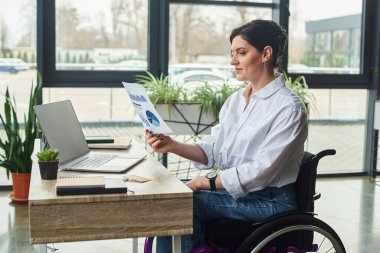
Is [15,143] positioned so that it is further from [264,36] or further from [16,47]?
[264,36]

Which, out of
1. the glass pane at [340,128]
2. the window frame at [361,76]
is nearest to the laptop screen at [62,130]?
the window frame at [361,76]

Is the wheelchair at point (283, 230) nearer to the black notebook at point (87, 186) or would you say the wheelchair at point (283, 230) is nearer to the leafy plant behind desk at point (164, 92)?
the black notebook at point (87, 186)

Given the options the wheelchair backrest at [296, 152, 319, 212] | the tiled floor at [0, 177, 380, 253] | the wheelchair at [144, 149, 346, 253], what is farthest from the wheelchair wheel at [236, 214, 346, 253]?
the tiled floor at [0, 177, 380, 253]

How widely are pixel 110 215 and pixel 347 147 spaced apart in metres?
4.54

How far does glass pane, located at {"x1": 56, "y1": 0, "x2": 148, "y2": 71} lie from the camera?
16.3ft

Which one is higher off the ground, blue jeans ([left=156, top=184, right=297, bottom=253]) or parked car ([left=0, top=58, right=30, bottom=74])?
parked car ([left=0, top=58, right=30, bottom=74])

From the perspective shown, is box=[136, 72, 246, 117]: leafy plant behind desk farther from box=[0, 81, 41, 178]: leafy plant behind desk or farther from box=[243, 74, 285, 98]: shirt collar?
box=[243, 74, 285, 98]: shirt collar

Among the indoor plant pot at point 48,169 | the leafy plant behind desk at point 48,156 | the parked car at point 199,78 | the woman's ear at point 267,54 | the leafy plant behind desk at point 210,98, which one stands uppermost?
the woman's ear at point 267,54

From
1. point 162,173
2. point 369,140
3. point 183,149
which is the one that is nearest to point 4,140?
point 183,149

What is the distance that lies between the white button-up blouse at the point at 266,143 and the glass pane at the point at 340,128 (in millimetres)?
3533

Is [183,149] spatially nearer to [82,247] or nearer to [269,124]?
[269,124]

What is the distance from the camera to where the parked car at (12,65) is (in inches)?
190

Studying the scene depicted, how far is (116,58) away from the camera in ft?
16.8

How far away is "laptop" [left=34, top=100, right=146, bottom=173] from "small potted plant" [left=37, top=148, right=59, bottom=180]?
177 millimetres
